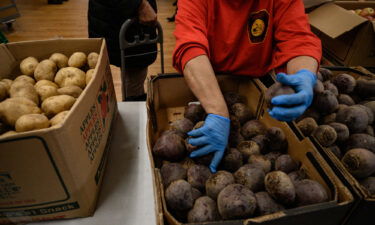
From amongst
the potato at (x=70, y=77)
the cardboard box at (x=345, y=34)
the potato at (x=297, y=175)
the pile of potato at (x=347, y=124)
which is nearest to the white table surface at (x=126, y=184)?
the potato at (x=70, y=77)

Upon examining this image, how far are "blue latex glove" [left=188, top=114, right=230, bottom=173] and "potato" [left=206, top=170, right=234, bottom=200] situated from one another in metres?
0.08

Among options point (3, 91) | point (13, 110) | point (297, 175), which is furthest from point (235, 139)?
point (3, 91)

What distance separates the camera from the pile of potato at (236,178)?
71 centimetres

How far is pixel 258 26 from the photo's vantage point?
122cm

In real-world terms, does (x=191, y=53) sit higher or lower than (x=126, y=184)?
higher

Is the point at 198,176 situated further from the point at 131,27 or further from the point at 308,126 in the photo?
the point at 131,27

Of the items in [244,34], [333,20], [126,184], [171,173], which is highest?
[244,34]

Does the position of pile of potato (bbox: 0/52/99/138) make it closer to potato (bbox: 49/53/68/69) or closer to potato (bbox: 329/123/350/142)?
potato (bbox: 49/53/68/69)

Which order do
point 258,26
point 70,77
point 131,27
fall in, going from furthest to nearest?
point 131,27, point 258,26, point 70,77

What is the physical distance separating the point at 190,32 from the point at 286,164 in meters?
0.70

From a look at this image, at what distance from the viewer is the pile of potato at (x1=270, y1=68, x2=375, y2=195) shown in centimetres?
87

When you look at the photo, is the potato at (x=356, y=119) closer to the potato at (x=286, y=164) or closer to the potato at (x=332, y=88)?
the potato at (x=332, y=88)

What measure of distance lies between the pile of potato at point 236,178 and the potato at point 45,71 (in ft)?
1.83

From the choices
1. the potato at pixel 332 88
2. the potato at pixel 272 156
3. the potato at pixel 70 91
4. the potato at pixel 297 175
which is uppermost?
the potato at pixel 70 91
